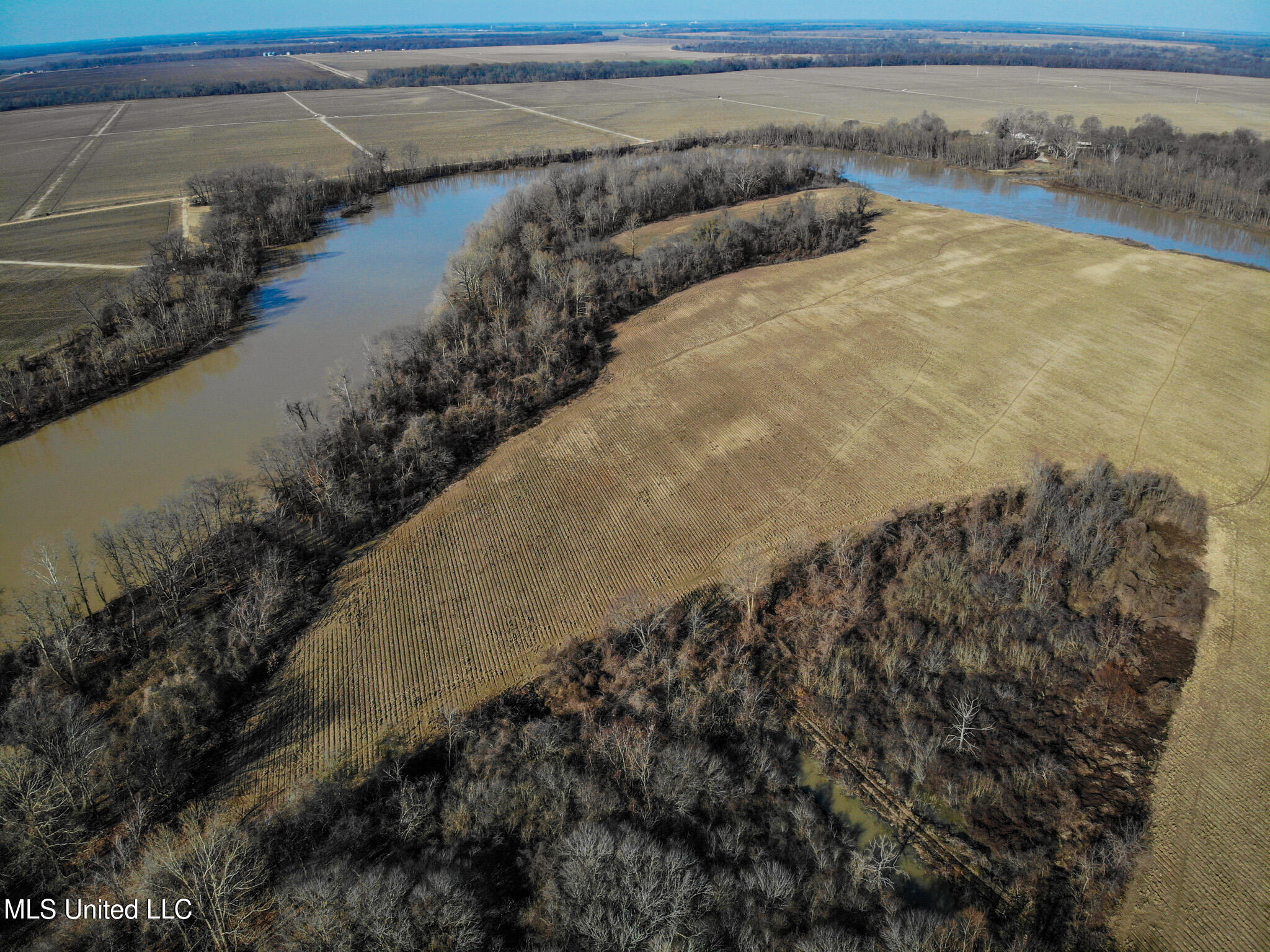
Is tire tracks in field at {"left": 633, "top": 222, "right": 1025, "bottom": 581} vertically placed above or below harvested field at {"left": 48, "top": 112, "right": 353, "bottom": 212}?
below

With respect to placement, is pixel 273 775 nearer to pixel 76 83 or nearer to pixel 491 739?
pixel 491 739

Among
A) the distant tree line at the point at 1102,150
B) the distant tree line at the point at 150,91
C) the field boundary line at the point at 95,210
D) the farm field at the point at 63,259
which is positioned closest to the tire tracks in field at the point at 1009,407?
the distant tree line at the point at 1102,150

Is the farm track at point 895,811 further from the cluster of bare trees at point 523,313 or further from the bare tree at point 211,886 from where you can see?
the cluster of bare trees at point 523,313

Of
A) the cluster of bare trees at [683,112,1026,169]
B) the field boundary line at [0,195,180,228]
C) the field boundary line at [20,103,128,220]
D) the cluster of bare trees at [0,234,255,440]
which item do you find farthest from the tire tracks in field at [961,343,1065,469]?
the field boundary line at [20,103,128,220]

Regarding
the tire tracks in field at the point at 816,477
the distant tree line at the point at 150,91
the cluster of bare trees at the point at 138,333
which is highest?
the distant tree line at the point at 150,91

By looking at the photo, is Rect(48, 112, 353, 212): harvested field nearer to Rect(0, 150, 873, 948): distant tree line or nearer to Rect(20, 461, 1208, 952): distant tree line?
Rect(0, 150, 873, 948): distant tree line

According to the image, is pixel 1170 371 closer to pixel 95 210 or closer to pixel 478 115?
pixel 95 210

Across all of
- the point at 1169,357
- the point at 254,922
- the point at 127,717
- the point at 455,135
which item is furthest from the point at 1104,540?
the point at 455,135
